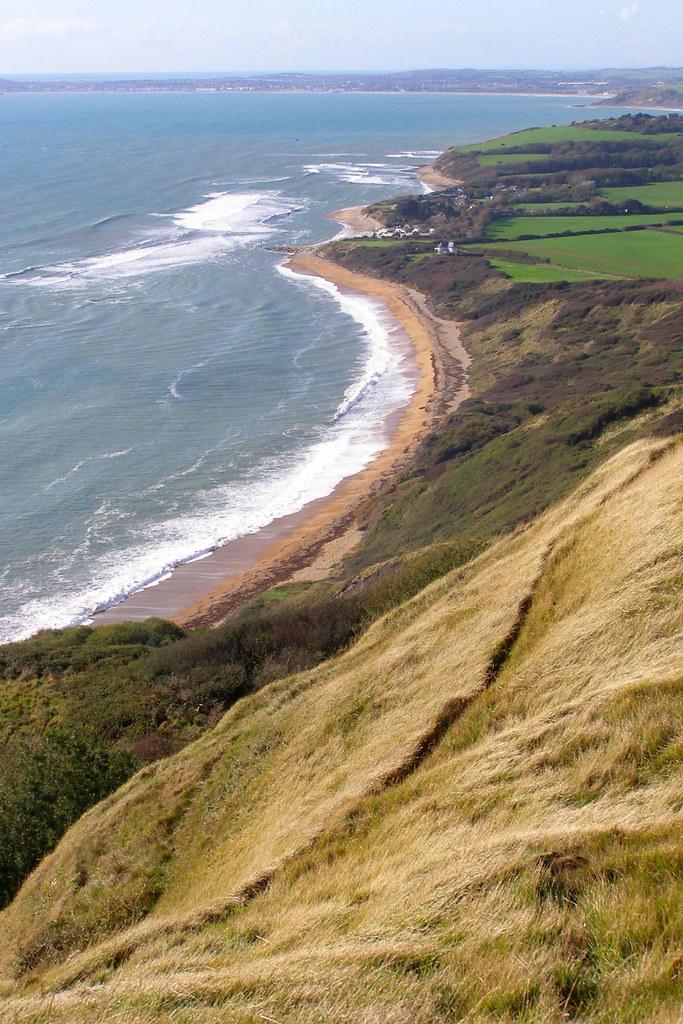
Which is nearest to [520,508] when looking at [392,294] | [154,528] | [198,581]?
[198,581]

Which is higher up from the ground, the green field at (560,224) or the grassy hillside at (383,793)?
the green field at (560,224)

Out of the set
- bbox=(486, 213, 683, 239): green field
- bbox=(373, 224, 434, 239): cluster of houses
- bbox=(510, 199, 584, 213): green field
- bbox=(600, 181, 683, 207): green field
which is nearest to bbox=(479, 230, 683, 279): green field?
bbox=(486, 213, 683, 239): green field

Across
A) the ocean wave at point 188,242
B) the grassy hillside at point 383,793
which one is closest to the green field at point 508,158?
the ocean wave at point 188,242

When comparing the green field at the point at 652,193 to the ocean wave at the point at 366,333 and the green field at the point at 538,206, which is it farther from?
the ocean wave at the point at 366,333

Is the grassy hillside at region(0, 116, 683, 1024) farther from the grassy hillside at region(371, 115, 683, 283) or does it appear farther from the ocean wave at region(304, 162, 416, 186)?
the ocean wave at region(304, 162, 416, 186)

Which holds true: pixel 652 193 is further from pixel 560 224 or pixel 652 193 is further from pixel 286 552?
pixel 286 552

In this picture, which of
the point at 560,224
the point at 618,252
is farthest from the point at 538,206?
the point at 618,252
